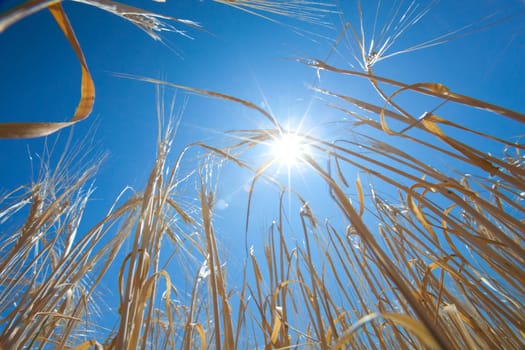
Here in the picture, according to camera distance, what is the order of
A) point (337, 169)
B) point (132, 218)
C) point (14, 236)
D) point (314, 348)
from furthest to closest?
point (14, 236) < point (314, 348) < point (132, 218) < point (337, 169)

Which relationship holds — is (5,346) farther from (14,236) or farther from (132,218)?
(14,236)

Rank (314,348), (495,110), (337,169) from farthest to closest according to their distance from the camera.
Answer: (314,348) < (337,169) < (495,110)

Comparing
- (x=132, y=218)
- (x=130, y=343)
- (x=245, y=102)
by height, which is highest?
(x=132, y=218)

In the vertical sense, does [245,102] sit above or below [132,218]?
below

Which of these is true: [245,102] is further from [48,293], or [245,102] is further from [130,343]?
[48,293]

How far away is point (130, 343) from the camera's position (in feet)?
1.43

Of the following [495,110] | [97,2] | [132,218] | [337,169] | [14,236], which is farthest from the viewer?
[14,236]

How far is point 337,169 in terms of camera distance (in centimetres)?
57

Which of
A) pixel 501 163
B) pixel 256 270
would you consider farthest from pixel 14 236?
pixel 501 163

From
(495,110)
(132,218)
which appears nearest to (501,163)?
(495,110)

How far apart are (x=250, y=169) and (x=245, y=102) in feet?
0.72

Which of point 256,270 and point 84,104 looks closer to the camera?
point 84,104

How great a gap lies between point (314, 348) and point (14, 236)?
1.50 meters

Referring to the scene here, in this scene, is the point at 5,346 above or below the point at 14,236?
below
